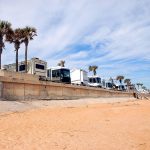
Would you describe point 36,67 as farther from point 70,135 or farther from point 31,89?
point 70,135

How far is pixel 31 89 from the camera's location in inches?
1143

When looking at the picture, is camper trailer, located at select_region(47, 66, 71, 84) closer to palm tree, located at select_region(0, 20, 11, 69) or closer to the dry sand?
palm tree, located at select_region(0, 20, 11, 69)

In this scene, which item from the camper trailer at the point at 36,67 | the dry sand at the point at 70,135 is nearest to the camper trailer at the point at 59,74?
the camper trailer at the point at 36,67

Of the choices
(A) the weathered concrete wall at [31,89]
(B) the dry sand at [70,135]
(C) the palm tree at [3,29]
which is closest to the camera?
(B) the dry sand at [70,135]

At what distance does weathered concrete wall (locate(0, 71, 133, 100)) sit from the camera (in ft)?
84.6

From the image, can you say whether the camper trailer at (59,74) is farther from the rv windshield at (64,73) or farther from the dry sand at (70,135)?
the dry sand at (70,135)

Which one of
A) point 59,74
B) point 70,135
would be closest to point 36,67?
point 59,74

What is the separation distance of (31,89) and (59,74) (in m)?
16.8

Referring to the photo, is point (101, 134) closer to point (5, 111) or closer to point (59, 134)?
point (59, 134)

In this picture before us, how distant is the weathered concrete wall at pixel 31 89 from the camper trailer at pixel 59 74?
444 cm

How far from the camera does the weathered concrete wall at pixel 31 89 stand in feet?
84.6

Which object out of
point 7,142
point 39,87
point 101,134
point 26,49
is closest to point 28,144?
point 7,142

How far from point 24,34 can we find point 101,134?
39691 mm

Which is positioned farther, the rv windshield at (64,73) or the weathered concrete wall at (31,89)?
the rv windshield at (64,73)
